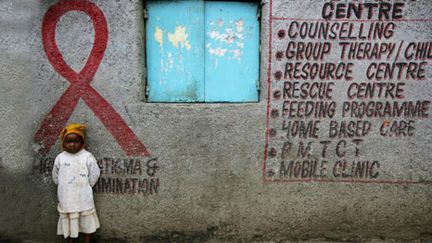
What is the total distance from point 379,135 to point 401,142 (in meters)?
0.22

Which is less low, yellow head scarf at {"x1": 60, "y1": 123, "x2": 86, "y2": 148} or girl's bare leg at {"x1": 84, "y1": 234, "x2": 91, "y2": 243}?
yellow head scarf at {"x1": 60, "y1": 123, "x2": 86, "y2": 148}

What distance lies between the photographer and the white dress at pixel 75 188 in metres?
3.26

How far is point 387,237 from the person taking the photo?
144 inches

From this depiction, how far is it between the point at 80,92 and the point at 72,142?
0.48 metres

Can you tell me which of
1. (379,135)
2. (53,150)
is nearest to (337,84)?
(379,135)

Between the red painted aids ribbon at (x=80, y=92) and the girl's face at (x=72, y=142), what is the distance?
0.29 metres

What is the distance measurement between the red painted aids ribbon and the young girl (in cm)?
20

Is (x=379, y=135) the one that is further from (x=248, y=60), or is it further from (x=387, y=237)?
(x=248, y=60)

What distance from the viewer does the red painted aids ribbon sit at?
3.35 metres

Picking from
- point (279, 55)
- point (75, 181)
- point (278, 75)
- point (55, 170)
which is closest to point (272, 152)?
point (278, 75)

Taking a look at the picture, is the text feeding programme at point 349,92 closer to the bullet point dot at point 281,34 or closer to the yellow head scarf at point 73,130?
the bullet point dot at point 281,34

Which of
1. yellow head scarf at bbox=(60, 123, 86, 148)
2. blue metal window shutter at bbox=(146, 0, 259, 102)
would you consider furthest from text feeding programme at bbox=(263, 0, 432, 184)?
yellow head scarf at bbox=(60, 123, 86, 148)

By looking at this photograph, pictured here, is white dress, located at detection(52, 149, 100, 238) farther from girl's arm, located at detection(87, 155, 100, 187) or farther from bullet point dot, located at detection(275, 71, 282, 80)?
bullet point dot, located at detection(275, 71, 282, 80)

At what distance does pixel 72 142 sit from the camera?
3.24 m
